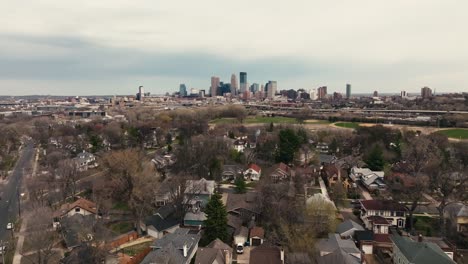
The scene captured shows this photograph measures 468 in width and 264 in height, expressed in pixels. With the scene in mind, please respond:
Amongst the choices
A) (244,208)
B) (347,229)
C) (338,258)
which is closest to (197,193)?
(244,208)

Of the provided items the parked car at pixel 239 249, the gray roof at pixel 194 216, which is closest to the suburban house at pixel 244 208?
the gray roof at pixel 194 216

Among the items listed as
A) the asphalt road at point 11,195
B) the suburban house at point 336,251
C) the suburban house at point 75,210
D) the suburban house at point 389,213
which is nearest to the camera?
the suburban house at point 336,251

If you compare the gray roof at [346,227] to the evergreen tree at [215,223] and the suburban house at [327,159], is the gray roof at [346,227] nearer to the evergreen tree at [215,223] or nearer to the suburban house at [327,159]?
the evergreen tree at [215,223]

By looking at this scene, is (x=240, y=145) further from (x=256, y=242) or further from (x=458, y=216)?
(x=458, y=216)

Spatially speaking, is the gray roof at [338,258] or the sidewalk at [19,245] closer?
the gray roof at [338,258]

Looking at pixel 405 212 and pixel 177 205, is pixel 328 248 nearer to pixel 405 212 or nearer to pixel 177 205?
pixel 405 212

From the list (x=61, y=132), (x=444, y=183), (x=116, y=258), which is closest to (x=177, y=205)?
(x=116, y=258)

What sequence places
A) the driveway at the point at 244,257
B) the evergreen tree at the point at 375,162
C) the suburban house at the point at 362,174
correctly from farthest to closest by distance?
the evergreen tree at the point at 375,162 → the suburban house at the point at 362,174 → the driveway at the point at 244,257
